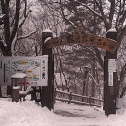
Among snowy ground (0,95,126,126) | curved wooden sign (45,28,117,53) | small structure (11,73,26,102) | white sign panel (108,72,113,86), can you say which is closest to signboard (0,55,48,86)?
small structure (11,73,26,102)

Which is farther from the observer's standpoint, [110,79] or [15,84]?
[110,79]

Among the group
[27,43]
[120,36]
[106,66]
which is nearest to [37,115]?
[106,66]

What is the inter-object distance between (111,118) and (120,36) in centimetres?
515

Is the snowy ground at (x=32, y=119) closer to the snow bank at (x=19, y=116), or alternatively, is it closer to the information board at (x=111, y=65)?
the snow bank at (x=19, y=116)

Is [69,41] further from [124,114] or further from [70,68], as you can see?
[70,68]

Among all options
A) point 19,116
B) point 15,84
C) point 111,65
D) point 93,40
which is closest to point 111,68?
point 111,65

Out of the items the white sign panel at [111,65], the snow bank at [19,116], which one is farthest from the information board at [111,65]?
the snow bank at [19,116]

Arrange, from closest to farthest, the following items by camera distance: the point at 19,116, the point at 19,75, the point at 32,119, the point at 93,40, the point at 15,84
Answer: the point at 19,116
the point at 32,119
the point at 15,84
the point at 19,75
the point at 93,40

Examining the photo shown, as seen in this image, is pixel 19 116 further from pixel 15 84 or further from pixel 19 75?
pixel 19 75

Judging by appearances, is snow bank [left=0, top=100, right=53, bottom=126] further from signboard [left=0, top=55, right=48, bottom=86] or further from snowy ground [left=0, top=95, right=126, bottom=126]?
signboard [left=0, top=55, right=48, bottom=86]

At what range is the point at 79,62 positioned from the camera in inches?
848

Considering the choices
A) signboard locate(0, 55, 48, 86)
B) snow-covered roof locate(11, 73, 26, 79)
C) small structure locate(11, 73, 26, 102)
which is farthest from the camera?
signboard locate(0, 55, 48, 86)

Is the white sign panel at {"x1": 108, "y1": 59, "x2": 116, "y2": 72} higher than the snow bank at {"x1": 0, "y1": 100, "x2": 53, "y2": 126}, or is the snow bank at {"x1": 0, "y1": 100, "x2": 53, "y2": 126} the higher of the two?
the white sign panel at {"x1": 108, "y1": 59, "x2": 116, "y2": 72}

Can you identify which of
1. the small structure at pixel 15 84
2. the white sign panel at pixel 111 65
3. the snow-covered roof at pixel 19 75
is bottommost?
the small structure at pixel 15 84
